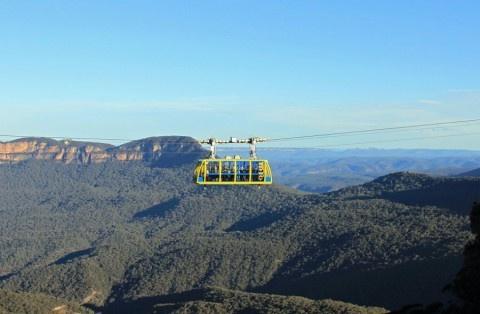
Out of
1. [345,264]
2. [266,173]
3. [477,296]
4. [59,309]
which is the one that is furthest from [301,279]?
[477,296]

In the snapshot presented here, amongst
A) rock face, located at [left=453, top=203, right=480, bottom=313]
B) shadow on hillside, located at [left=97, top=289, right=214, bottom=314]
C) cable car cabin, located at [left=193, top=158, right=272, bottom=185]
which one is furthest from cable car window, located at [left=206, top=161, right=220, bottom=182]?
shadow on hillside, located at [left=97, top=289, right=214, bottom=314]

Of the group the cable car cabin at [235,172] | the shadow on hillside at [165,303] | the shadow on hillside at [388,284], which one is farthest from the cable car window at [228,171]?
the shadow on hillside at [165,303]

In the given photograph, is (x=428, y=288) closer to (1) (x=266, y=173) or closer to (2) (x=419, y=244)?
(2) (x=419, y=244)

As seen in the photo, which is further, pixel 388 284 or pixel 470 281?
pixel 388 284

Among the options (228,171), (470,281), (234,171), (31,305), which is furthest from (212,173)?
(31,305)

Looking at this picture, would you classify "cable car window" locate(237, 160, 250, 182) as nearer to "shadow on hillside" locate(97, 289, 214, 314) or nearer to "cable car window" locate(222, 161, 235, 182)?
"cable car window" locate(222, 161, 235, 182)

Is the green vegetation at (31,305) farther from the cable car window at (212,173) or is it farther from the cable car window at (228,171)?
the cable car window at (228,171)

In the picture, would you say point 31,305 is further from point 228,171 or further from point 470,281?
point 470,281
